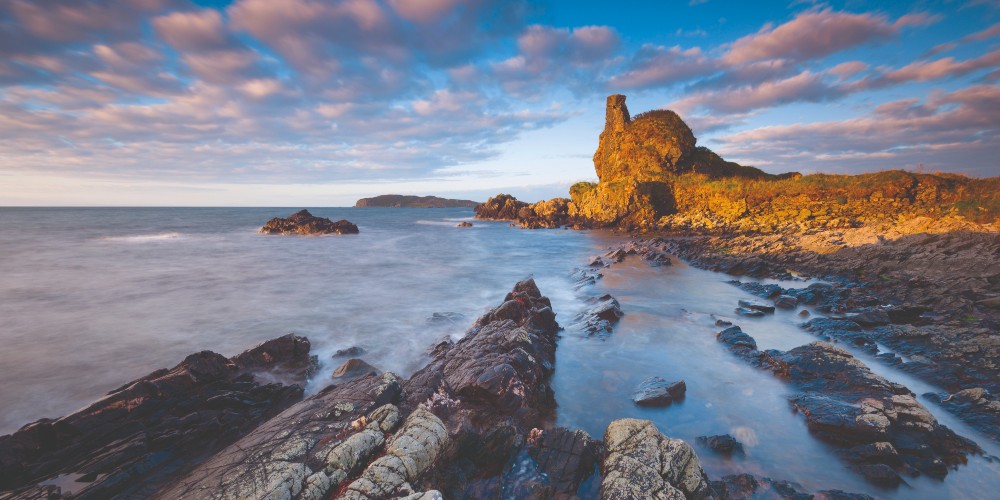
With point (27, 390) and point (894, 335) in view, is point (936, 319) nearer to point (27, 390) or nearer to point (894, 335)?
point (894, 335)

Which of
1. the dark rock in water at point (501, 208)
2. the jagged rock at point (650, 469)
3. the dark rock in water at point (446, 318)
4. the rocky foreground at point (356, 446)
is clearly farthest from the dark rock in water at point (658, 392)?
the dark rock in water at point (501, 208)

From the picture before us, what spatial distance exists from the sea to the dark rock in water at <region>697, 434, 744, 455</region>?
125mm

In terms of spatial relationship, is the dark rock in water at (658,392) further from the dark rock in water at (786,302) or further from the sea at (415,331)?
the dark rock in water at (786,302)

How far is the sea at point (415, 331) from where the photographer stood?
6234mm

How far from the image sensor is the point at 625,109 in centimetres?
5372

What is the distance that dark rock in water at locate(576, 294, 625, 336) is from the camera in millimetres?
11250

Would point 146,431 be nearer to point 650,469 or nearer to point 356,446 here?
point 356,446

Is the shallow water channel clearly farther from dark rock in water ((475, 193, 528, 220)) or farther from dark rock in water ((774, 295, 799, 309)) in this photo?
dark rock in water ((475, 193, 528, 220))

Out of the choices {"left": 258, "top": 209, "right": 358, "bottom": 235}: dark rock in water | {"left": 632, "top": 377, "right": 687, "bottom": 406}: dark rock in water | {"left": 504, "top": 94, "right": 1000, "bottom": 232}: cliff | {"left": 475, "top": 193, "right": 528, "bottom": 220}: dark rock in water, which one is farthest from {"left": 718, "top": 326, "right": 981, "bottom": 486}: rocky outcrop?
{"left": 475, "top": 193, "right": 528, "bottom": 220}: dark rock in water

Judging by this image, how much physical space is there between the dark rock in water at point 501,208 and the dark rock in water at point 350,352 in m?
64.5

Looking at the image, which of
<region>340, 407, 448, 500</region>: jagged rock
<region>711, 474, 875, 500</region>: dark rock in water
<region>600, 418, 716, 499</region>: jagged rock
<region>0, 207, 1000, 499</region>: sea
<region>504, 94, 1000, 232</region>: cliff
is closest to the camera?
<region>340, 407, 448, 500</region>: jagged rock

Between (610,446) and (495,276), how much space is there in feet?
57.7

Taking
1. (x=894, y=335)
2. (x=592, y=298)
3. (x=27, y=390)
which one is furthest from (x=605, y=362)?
(x=27, y=390)

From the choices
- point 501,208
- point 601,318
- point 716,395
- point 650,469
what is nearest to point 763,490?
point 650,469
